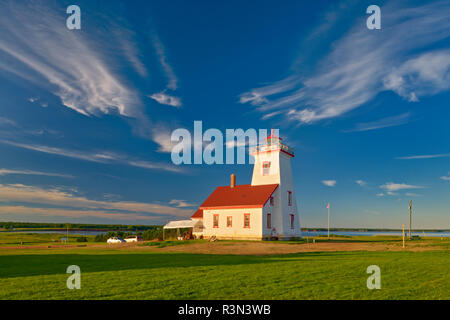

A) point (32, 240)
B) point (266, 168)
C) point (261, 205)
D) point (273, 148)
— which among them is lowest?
point (32, 240)

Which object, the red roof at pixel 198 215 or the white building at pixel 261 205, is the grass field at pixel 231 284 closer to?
the white building at pixel 261 205

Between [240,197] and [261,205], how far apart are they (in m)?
4.52

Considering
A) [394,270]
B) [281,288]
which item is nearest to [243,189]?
[394,270]

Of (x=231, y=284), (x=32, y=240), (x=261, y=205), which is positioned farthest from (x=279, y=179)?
(x=32, y=240)

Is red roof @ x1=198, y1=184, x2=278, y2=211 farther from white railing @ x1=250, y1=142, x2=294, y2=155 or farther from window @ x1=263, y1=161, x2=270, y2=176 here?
white railing @ x1=250, y1=142, x2=294, y2=155

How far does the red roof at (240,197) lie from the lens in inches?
1519

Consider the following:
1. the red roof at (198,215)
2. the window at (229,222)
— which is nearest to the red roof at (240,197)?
the window at (229,222)

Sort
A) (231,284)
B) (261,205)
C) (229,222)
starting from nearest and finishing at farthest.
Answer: (231,284) < (261,205) < (229,222)

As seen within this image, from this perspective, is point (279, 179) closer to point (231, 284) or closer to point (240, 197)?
point (240, 197)

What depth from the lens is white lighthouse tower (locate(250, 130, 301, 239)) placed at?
40.1 m

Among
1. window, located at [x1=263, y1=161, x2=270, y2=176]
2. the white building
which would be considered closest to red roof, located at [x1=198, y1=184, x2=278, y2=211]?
the white building

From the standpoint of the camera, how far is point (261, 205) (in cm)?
3725
